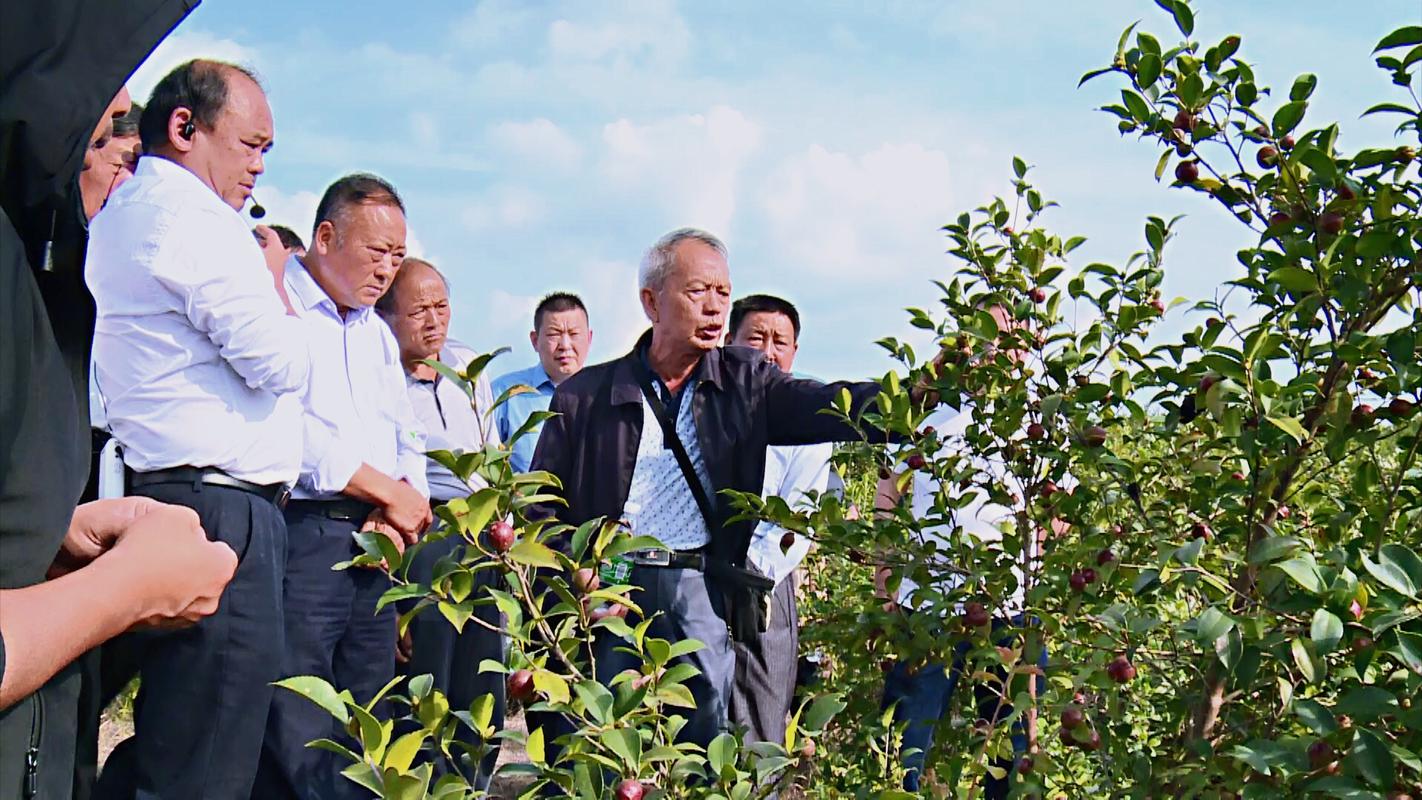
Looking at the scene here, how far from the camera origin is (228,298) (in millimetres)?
2984

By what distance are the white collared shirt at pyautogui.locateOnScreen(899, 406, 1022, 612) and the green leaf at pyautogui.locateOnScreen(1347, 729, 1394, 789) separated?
3.37 feet

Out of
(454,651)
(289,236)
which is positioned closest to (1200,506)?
(454,651)

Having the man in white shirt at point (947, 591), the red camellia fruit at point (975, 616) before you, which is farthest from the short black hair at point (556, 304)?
the red camellia fruit at point (975, 616)

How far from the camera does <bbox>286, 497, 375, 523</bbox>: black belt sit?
3.63 m

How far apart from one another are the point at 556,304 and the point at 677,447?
3.31 m

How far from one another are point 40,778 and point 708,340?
9.01 ft

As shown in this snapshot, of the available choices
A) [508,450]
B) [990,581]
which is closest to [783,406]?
[990,581]

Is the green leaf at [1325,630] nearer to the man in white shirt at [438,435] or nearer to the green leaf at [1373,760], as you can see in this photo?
the green leaf at [1373,760]

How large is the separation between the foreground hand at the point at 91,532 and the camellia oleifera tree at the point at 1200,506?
126 centimetres

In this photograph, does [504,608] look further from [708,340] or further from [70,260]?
[708,340]

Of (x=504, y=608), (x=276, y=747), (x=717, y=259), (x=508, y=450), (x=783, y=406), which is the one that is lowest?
(x=276, y=747)

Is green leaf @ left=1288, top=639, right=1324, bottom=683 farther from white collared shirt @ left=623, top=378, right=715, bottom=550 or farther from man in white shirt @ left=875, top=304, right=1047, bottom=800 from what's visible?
white collared shirt @ left=623, top=378, right=715, bottom=550

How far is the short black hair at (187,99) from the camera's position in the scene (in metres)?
3.18

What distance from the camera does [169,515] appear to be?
4.60 feet
